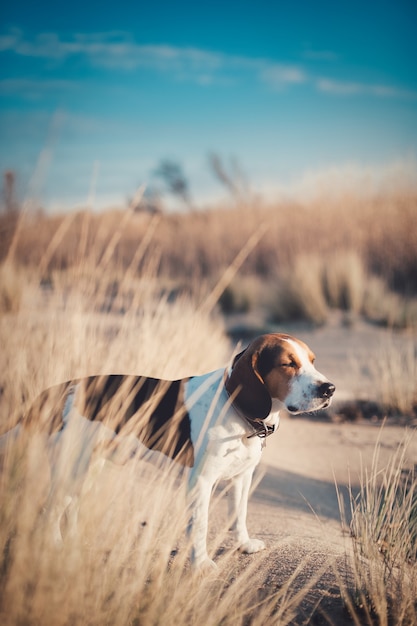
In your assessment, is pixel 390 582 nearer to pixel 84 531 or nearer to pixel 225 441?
pixel 225 441

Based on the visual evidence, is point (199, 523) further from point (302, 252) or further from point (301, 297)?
point (302, 252)

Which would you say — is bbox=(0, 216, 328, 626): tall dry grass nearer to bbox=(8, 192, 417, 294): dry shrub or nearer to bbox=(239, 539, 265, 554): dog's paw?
bbox=(239, 539, 265, 554): dog's paw

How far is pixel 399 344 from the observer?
659 centimetres

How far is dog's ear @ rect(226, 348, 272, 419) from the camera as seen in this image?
2135 millimetres

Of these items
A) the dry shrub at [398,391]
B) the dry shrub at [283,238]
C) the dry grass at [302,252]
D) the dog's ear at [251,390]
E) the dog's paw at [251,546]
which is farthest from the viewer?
the dry shrub at [283,238]

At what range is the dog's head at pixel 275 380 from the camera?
2.09 m

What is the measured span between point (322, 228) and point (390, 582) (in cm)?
1079

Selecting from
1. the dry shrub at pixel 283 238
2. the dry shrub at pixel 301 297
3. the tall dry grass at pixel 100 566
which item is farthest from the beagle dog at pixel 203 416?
the dry shrub at pixel 283 238

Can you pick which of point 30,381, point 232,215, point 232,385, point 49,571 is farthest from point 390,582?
point 232,215


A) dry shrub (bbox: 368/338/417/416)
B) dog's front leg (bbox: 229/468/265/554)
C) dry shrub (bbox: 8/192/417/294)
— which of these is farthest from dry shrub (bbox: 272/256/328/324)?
dog's front leg (bbox: 229/468/265/554)

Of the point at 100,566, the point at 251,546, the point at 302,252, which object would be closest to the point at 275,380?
the point at 251,546

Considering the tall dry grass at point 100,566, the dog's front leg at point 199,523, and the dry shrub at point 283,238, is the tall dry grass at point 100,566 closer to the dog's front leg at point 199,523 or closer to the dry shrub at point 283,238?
the dog's front leg at point 199,523

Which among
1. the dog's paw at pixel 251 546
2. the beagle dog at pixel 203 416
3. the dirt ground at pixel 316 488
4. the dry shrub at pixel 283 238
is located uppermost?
the dry shrub at pixel 283 238

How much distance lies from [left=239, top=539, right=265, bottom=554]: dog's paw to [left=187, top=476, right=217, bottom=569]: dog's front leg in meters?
0.29
